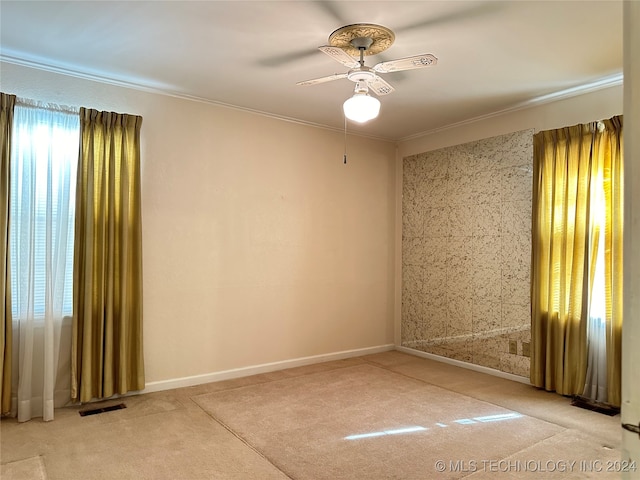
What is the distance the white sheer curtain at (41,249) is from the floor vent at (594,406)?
410 cm

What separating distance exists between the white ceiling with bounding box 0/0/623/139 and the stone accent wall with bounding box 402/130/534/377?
73 cm

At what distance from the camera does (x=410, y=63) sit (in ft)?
8.35

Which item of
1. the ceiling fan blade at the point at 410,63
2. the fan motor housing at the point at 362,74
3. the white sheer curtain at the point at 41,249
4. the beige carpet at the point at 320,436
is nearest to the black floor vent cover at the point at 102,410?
the beige carpet at the point at 320,436

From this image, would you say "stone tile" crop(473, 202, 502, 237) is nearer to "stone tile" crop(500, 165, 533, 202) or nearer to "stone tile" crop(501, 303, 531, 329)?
"stone tile" crop(500, 165, 533, 202)

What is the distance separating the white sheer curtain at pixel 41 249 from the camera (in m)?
3.14

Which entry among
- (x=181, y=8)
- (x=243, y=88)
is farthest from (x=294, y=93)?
(x=181, y=8)

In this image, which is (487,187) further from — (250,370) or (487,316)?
(250,370)

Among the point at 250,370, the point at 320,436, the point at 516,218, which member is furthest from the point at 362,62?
the point at 250,370

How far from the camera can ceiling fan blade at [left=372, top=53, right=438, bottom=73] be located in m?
2.44

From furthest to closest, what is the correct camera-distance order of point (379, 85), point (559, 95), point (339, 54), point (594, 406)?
point (559, 95)
point (594, 406)
point (379, 85)
point (339, 54)

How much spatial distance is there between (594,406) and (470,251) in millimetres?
1808

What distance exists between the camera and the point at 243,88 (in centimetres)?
375

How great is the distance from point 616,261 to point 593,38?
1653 mm

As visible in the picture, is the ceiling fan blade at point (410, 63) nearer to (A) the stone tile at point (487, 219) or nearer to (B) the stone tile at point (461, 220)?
(A) the stone tile at point (487, 219)
